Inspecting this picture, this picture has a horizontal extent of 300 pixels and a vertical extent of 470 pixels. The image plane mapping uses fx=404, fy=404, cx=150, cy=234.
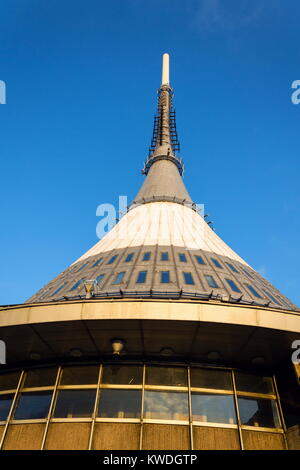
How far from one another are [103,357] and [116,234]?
27.3 m

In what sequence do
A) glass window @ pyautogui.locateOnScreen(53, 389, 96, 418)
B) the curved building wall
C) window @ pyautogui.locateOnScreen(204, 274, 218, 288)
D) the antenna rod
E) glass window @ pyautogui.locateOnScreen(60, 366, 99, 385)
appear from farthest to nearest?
the antenna rod < window @ pyautogui.locateOnScreen(204, 274, 218, 288) < glass window @ pyautogui.locateOnScreen(60, 366, 99, 385) < glass window @ pyautogui.locateOnScreen(53, 389, 96, 418) < the curved building wall

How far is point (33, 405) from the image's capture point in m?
14.0

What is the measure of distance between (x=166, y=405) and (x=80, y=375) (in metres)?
3.28

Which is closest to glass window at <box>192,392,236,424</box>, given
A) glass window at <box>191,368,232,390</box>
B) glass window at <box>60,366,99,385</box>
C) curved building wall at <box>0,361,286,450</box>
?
curved building wall at <box>0,361,286,450</box>

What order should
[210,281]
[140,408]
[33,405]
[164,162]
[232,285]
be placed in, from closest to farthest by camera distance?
[140,408] < [33,405] < [210,281] < [232,285] < [164,162]

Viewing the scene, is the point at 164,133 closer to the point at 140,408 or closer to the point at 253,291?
the point at 253,291

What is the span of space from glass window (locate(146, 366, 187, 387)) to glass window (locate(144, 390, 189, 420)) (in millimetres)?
360

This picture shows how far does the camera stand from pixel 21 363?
15391 mm

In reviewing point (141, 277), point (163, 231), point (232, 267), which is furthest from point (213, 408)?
point (163, 231)

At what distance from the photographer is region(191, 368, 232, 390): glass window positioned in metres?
14.0

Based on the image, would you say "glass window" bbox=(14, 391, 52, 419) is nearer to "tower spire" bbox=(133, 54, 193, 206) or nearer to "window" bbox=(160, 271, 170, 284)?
"window" bbox=(160, 271, 170, 284)

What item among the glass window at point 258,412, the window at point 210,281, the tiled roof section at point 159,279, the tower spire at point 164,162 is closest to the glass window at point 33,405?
the glass window at point 258,412

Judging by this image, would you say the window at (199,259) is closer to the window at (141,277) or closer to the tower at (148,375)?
the window at (141,277)
